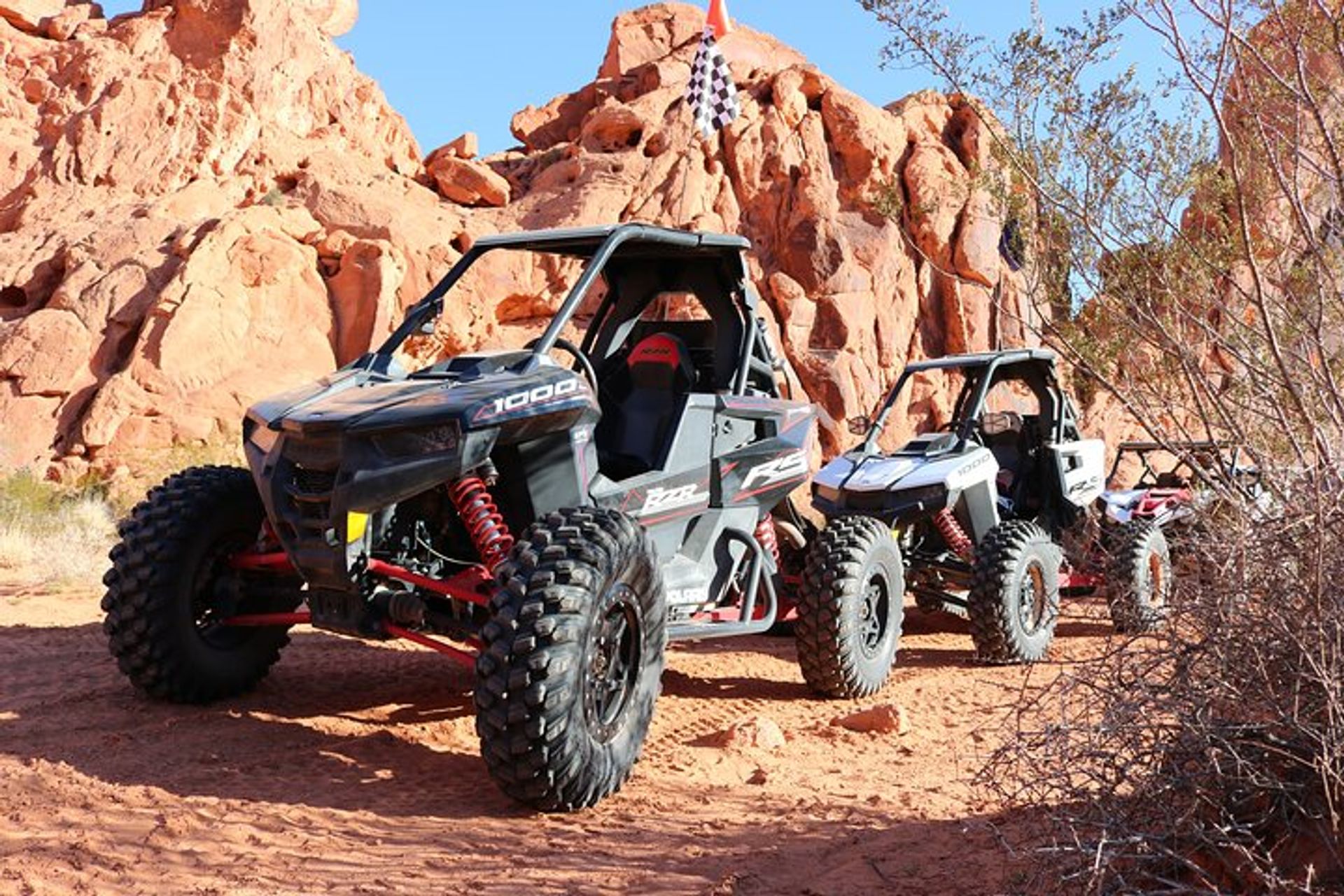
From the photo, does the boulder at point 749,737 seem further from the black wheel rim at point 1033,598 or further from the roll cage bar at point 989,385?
the roll cage bar at point 989,385

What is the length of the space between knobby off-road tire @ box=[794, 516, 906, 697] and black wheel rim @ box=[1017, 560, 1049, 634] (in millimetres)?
1357

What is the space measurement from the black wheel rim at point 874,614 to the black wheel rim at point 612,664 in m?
2.26

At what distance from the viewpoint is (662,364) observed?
259 inches

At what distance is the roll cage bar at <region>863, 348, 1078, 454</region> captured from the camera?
28.3 feet

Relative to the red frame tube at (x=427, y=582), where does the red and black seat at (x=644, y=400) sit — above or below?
above

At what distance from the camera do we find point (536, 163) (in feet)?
98.6

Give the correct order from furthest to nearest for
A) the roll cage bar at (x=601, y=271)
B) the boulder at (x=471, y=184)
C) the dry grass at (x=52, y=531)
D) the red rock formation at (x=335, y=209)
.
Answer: the boulder at (x=471, y=184) → the red rock formation at (x=335, y=209) → the dry grass at (x=52, y=531) → the roll cage bar at (x=601, y=271)

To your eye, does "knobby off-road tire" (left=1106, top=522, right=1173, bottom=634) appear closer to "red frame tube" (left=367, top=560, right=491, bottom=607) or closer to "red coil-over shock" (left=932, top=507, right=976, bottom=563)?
"red coil-over shock" (left=932, top=507, right=976, bottom=563)

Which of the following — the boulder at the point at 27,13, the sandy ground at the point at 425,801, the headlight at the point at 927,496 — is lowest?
the sandy ground at the point at 425,801

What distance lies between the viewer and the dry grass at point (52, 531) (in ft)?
35.6

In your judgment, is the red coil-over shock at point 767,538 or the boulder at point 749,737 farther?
the red coil-over shock at point 767,538

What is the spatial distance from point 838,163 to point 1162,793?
1130 inches

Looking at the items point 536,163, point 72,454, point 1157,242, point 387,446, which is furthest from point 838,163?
point 387,446

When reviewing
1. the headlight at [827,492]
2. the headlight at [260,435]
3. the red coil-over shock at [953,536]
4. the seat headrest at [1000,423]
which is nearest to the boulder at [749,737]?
the headlight at [260,435]
